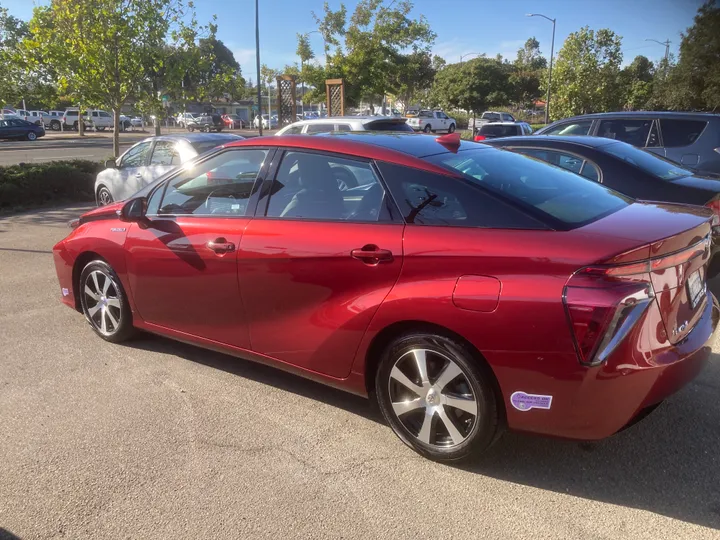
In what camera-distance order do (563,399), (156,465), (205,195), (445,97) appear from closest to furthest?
(563,399)
(156,465)
(205,195)
(445,97)

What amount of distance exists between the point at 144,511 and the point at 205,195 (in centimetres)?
207

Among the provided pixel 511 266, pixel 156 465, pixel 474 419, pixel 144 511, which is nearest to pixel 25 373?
pixel 156 465

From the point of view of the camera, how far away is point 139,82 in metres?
13.0

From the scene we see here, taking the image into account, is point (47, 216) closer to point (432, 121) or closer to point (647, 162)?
point (647, 162)

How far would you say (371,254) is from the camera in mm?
3086

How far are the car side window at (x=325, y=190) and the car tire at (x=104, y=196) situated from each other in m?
7.55

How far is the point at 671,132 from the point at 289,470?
285 inches

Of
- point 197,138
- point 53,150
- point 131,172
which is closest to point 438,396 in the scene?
point 197,138

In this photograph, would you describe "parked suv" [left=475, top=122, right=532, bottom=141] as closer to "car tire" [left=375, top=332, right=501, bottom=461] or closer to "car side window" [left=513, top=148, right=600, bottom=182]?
"car side window" [left=513, top=148, right=600, bottom=182]

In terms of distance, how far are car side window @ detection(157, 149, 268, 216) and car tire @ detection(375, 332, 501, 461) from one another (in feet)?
4.67

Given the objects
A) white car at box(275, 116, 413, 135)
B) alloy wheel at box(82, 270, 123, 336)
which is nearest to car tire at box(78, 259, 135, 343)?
alloy wheel at box(82, 270, 123, 336)

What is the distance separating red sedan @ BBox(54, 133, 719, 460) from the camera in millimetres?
2576

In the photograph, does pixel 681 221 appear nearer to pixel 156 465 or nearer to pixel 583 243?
pixel 583 243

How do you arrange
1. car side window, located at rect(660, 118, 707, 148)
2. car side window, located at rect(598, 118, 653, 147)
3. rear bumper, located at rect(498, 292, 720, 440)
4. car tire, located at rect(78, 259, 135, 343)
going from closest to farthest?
rear bumper, located at rect(498, 292, 720, 440), car tire, located at rect(78, 259, 135, 343), car side window, located at rect(660, 118, 707, 148), car side window, located at rect(598, 118, 653, 147)
